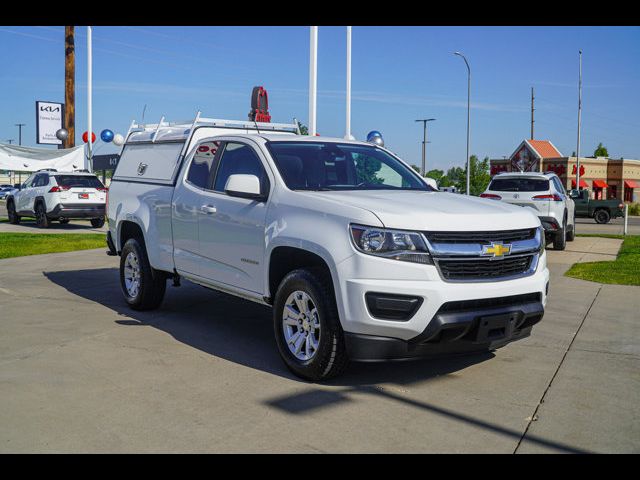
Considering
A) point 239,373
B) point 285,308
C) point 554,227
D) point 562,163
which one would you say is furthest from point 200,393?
point 562,163

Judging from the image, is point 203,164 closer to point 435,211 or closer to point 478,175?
point 435,211

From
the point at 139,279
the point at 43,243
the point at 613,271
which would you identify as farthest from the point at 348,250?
the point at 43,243

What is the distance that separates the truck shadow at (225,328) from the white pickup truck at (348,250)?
0.50 meters

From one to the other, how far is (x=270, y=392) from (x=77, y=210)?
17.1 metres

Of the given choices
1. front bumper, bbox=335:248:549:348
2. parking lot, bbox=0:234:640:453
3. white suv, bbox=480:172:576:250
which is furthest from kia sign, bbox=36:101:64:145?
front bumper, bbox=335:248:549:348

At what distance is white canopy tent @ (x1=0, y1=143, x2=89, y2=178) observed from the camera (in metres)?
23.4

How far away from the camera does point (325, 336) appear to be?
4.92 meters

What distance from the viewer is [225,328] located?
708 cm

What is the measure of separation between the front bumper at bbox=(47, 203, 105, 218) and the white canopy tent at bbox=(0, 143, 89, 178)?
391 centimetres

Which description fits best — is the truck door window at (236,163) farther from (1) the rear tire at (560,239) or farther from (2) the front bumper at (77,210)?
(2) the front bumper at (77,210)

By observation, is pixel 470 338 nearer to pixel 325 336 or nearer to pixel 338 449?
pixel 325 336

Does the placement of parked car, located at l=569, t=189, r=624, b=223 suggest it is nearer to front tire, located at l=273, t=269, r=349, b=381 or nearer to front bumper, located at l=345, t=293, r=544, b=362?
front bumper, located at l=345, t=293, r=544, b=362

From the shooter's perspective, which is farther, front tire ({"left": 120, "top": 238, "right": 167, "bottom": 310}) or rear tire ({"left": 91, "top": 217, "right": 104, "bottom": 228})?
rear tire ({"left": 91, "top": 217, "right": 104, "bottom": 228})
